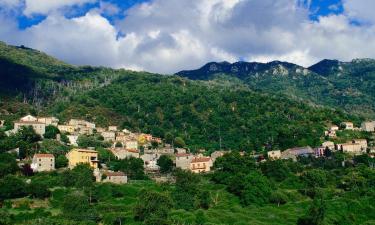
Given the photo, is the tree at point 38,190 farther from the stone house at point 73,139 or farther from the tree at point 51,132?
the stone house at point 73,139

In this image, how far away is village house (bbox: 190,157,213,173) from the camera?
11100 centimetres

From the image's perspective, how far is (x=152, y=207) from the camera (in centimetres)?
6775

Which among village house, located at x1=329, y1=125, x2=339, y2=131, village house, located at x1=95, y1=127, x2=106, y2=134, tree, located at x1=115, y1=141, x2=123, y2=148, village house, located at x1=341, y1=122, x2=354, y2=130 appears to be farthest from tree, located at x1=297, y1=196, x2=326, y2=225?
village house, located at x1=341, y1=122, x2=354, y2=130

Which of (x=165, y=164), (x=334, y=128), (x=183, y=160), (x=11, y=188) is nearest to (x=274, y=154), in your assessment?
(x=183, y=160)

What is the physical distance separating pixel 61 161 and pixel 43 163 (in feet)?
16.9

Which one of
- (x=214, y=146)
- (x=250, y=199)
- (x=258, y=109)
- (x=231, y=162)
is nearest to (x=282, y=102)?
(x=258, y=109)

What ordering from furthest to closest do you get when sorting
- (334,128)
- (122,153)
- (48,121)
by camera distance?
(334,128)
(48,121)
(122,153)

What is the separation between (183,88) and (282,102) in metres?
39.7

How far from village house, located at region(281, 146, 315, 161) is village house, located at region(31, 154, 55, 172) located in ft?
174

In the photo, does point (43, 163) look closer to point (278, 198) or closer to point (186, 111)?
point (278, 198)

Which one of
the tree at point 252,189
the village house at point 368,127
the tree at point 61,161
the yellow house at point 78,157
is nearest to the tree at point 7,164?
the tree at point 61,161

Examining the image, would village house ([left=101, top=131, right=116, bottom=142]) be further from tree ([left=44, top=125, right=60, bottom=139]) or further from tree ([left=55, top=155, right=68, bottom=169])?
tree ([left=55, top=155, right=68, bottom=169])

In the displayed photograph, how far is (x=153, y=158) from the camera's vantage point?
11938cm

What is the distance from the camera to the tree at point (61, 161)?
98000 millimetres
